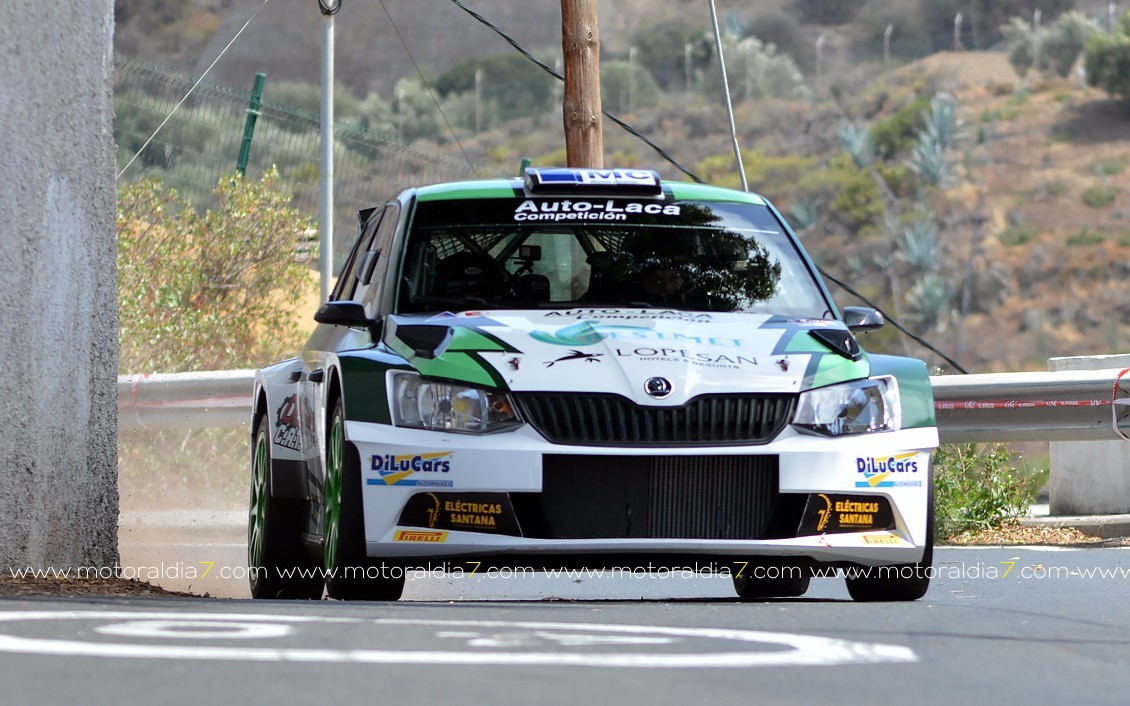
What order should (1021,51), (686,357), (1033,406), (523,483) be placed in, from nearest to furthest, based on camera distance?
(523,483) < (686,357) < (1033,406) < (1021,51)

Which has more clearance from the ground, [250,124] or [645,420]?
[250,124]

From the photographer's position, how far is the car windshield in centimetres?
767

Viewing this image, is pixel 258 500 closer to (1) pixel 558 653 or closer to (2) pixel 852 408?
(2) pixel 852 408

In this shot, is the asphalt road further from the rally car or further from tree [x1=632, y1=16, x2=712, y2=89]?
tree [x1=632, y1=16, x2=712, y2=89]

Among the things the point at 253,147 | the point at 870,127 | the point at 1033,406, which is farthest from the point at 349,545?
the point at 870,127

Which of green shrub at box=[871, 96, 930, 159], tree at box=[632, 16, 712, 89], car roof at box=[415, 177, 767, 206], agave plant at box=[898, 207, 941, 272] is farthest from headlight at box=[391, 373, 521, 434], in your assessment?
tree at box=[632, 16, 712, 89]

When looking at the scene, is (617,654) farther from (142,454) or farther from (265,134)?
(265,134)

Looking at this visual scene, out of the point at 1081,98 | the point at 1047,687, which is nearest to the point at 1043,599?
the point at 1047,687

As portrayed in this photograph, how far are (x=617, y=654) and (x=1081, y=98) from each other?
80.1 meters

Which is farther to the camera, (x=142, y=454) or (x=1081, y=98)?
(x=1081, y=98)

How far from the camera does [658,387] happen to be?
6.71m

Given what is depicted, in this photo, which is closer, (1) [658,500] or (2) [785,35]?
(1) [658,500]

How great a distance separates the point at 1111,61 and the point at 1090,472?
2773 inches

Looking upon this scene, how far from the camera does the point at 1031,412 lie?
39.9ft
